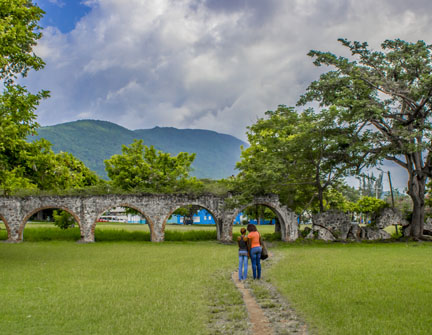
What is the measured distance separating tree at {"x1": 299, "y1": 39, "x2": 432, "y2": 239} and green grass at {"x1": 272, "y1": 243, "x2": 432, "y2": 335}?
857cm

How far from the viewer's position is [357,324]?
6.09m

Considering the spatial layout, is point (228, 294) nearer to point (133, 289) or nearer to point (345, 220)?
point (133, 289)

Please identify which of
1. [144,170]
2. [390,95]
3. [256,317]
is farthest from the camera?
[144,170]

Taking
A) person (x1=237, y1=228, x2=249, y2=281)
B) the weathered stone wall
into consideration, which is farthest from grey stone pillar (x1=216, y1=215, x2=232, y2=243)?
person (x1=237, y1=228, x2=249, y2=281)

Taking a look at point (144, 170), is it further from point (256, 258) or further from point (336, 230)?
point (256, 258)

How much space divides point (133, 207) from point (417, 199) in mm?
16711

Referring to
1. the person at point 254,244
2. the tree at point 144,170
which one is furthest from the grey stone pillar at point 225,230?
the person at point 254,244

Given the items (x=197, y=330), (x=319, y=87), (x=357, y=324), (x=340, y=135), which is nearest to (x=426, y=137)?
(x=340, y=135)

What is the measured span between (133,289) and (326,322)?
Result: 4539mm

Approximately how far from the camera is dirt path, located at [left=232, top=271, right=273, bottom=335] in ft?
20.1

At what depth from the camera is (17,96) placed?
13898 millimetres

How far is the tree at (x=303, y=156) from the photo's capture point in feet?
70.2

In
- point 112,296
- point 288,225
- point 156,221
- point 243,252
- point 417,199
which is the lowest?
point 112,296

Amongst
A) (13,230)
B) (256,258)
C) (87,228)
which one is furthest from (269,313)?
(13,230)
